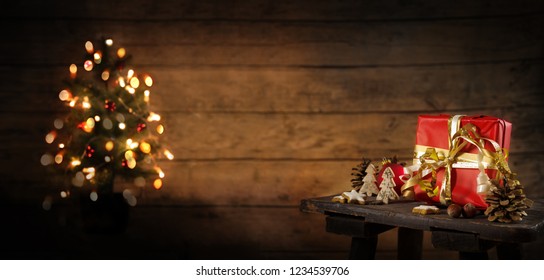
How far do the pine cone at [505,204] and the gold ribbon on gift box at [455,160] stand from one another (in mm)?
42

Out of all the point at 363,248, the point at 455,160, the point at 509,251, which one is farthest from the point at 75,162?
the point at 509,251

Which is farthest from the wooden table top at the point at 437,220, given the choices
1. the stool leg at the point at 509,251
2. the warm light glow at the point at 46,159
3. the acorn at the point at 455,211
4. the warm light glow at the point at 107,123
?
the warm light glow at the point at 46,159

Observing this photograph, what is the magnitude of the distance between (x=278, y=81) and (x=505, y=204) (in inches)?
45.4

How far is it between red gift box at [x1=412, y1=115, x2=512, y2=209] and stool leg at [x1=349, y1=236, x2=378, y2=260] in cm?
17

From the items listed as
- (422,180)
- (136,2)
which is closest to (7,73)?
(136,2)

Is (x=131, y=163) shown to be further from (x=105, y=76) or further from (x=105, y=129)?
(x=105, y=76)

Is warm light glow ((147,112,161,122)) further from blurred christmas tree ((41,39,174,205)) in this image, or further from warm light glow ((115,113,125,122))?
warm light glow ((115,113,125,122))

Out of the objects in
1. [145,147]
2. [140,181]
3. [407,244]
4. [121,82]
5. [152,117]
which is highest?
[121,82]

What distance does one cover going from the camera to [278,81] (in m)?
2.34

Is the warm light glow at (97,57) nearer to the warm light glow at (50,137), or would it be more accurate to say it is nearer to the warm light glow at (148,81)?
the warm light glow at (148,81)

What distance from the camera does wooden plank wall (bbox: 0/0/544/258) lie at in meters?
2.30

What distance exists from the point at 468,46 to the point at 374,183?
87 centimetres

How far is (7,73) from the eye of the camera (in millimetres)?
2344

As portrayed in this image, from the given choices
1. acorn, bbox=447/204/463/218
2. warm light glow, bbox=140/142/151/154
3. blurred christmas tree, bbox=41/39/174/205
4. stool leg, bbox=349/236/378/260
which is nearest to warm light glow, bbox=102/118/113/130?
blurred christmas tree, bbox=41/39/174/205
